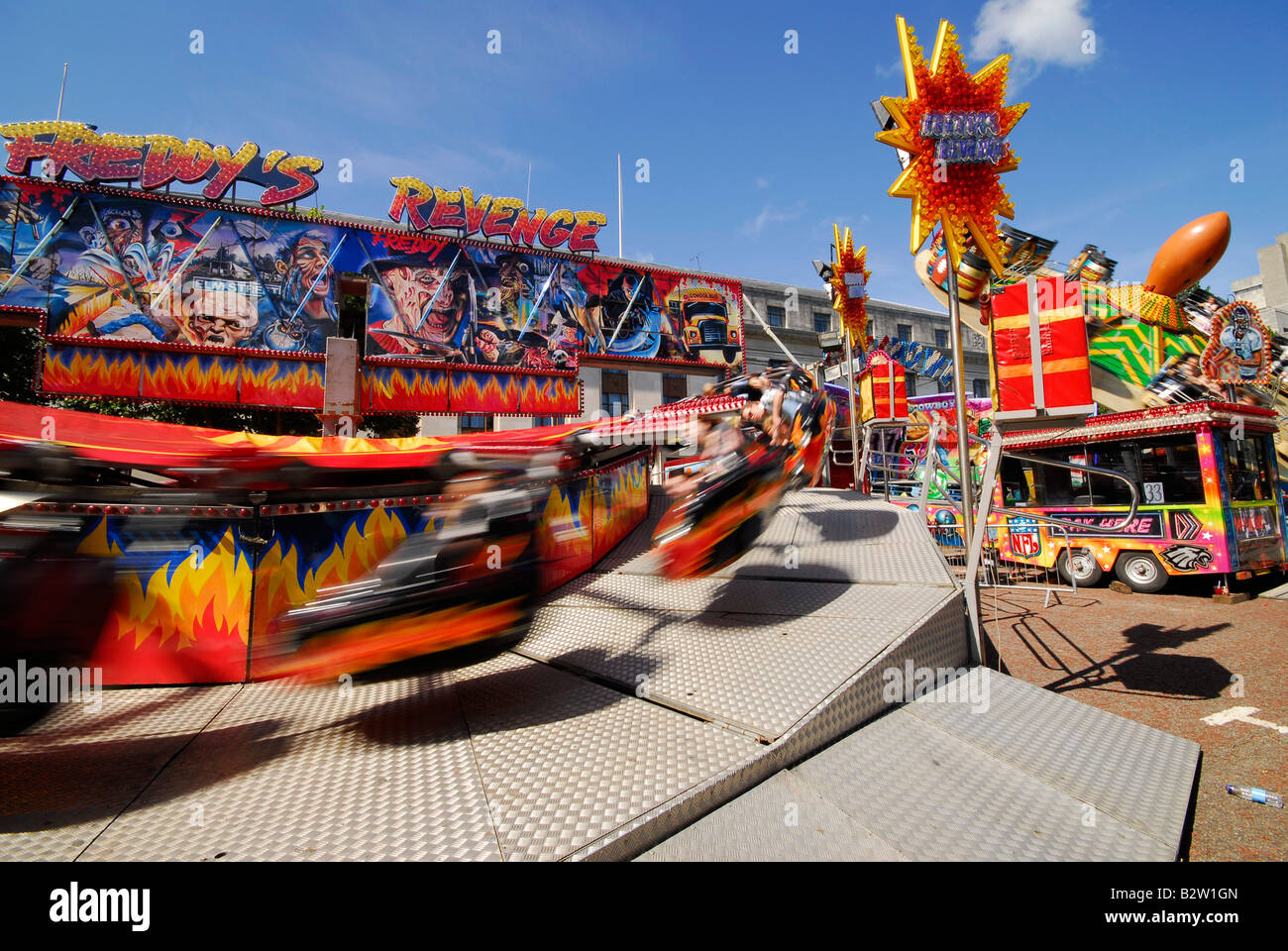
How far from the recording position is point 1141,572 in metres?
9.80

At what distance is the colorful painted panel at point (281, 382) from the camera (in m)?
14.6

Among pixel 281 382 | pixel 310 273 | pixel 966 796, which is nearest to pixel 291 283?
pixel 310 273

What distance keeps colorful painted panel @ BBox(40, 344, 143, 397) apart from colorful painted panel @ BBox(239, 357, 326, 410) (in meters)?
2.30

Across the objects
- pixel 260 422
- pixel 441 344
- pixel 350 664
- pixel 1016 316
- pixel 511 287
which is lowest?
pixel 350 664

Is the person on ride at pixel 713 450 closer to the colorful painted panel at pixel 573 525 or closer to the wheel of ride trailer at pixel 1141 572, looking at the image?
the colorful painted panel at pixel 573 525

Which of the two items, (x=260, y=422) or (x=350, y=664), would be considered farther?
(x=260, y=422)

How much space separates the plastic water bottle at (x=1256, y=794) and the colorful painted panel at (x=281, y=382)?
17.0 metres

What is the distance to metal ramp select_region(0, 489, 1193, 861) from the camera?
5.55 ft

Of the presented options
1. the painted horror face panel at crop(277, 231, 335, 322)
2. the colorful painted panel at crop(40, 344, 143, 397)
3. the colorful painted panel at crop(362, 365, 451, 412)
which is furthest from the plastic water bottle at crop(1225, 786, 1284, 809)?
the colorful painted panel at crop(40, 344, 143, 397)

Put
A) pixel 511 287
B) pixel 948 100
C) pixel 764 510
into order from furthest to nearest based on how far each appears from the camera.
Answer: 1. pixel 511 287
2. pixel 948 100
3. pixel 764 510

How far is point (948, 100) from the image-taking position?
4.46m
